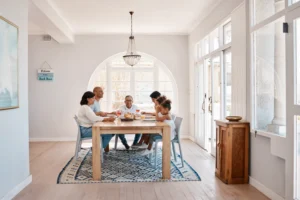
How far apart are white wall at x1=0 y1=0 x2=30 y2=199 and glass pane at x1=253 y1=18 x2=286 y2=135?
9.40ft

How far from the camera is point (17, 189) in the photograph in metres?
3.21

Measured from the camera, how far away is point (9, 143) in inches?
119

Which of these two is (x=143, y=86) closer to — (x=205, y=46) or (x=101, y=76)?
(x=101, y=76)

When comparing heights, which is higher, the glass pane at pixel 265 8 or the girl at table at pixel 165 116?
the glass pane at pixel 265 8

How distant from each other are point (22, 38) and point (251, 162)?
3261mm

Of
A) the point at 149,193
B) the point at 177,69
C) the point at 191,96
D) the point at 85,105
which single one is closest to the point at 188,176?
the point at 149,193

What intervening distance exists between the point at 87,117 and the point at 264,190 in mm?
2837

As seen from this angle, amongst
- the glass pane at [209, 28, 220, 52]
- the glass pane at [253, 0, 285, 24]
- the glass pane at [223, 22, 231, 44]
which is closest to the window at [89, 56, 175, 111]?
the glass pane at [209, 28, 220, 52]

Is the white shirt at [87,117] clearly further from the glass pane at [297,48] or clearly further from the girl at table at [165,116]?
the glass pane at [297,48]

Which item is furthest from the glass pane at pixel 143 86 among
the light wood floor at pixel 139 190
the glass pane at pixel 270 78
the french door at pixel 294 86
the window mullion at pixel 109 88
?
the french door at pixel 294 86

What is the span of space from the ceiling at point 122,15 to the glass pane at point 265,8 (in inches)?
57.2

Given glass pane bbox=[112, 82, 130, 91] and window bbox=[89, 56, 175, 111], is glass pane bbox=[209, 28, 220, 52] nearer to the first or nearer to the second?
window bbox=[89, 56, 175, 111]

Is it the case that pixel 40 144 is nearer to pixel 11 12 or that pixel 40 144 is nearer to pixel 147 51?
pixel 147 51

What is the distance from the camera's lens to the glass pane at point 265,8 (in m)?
2.94
